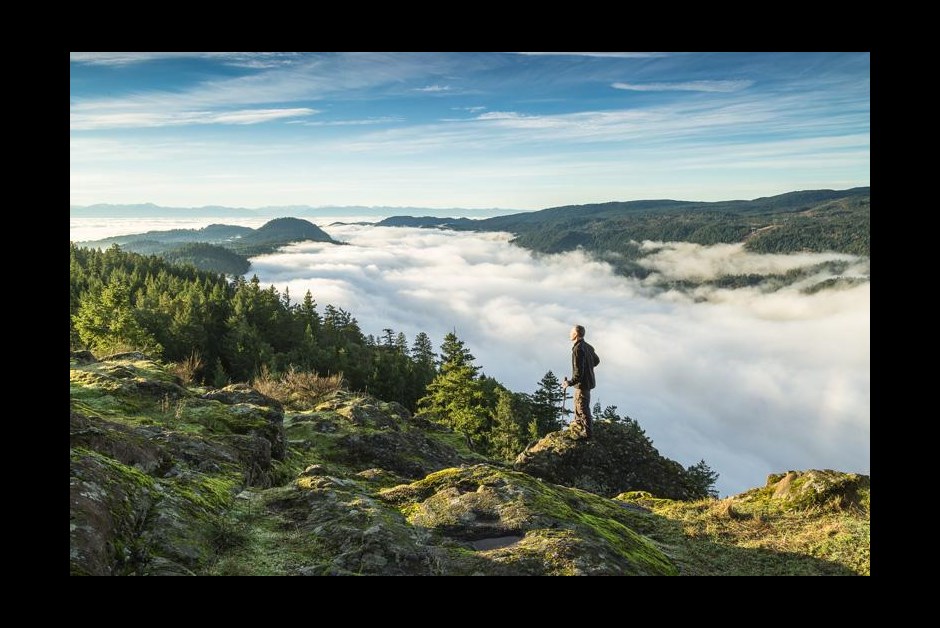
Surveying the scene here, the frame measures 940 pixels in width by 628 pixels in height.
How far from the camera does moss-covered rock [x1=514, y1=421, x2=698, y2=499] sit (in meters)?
15.0

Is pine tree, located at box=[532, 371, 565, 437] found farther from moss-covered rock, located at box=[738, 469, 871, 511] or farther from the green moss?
the green moss

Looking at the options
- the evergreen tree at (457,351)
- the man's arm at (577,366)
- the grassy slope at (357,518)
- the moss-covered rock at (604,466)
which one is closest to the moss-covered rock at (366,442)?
the grassy slope at (357,518)

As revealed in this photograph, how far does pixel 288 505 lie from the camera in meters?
8.39

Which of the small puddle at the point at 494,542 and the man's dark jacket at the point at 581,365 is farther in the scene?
the man's dark jacket at the point at 581,365

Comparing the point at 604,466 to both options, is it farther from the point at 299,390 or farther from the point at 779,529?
the point at 299,390

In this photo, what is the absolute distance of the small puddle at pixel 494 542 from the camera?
6984 millimetres

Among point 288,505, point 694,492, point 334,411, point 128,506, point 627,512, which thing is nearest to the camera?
point 128,506

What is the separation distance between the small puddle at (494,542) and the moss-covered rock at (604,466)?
801cm

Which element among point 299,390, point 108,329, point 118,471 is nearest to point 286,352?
point 108,329

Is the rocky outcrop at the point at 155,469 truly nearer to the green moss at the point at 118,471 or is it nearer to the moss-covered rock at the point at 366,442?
the green moss at the point at 118,471
